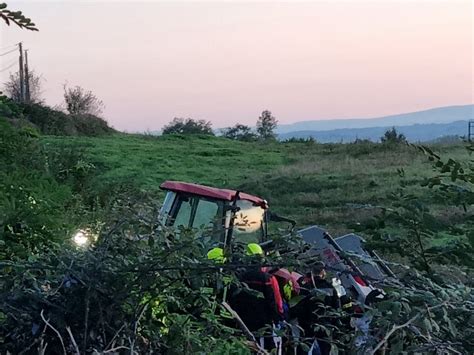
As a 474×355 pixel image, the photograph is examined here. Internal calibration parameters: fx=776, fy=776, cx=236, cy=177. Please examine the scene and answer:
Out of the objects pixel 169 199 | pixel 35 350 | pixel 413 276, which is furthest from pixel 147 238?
pixel 169 199

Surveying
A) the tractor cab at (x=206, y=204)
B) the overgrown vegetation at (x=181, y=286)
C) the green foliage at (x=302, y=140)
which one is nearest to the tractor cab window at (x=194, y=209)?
the tractor cab at (x=206, y=204)

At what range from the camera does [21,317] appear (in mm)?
2080

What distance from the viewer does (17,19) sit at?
179cm

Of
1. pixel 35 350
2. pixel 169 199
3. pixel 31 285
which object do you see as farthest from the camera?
pixel 169 199

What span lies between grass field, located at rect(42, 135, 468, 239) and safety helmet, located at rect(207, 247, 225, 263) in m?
9.67

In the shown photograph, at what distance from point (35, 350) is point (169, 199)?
5997 mm

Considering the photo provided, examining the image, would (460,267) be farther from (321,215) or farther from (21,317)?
(321,215)

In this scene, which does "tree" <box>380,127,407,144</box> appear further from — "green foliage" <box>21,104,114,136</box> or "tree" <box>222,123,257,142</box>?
"tree" <box>222,123,257,142</box>

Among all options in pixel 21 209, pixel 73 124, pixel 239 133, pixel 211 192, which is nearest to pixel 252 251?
pixel 21 209

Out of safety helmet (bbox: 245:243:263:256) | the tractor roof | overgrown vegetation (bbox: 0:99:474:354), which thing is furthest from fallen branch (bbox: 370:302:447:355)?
the tractor roof

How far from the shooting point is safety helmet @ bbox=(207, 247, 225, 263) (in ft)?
7.32

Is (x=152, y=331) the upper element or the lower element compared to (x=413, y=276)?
lower

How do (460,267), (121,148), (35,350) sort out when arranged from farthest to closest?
(121,148)
(460,267)
(35,350)

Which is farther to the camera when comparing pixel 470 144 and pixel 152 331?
pixel 470 144
